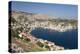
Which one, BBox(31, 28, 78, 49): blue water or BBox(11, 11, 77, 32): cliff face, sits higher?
BBox(11, 11, 77, 32): cliff face

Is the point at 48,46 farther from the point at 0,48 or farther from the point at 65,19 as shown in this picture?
the point at 0,48

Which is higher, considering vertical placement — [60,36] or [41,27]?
[41,27]

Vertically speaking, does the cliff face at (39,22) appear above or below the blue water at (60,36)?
above

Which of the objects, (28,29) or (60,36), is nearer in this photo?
(28,29)

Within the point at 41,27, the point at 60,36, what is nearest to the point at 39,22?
the point at 41,27

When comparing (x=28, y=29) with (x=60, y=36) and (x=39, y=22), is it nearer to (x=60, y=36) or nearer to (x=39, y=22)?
(x=39, y=22)
